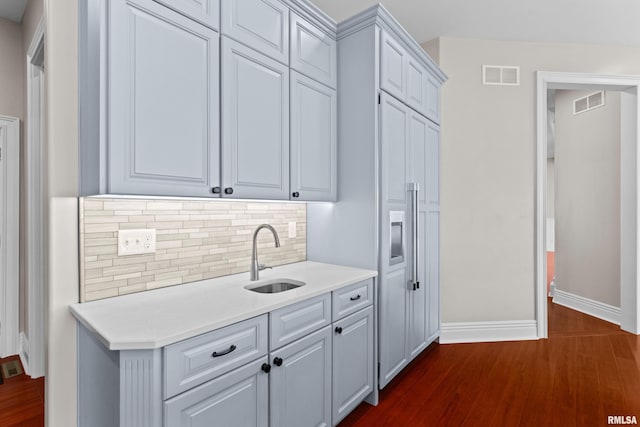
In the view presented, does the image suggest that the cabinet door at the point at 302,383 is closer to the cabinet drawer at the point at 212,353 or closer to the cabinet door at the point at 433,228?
the cabinet drawer at the point at 212,353

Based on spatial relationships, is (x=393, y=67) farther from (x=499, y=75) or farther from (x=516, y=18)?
(x=499, y=75)

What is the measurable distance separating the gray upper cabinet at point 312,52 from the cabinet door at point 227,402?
166 centimetres

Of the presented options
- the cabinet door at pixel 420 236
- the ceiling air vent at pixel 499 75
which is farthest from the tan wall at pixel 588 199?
the cabinet door at pixel 420 236

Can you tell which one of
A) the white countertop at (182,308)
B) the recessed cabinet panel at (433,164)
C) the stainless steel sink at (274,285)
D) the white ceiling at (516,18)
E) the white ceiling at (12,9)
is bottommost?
the stainless steel sink at (274,285)

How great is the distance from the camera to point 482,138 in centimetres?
331

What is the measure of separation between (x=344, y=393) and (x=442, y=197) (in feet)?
6.73

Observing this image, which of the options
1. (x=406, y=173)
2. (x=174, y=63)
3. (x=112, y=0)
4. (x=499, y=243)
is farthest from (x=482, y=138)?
(x=112, y=0)

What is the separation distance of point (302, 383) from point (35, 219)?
2.05 meters

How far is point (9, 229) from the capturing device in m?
2.58

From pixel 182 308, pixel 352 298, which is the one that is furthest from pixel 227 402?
pixel 352 298

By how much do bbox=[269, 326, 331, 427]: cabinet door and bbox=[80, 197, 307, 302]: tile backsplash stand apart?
2.30 ft

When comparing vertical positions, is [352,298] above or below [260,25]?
below

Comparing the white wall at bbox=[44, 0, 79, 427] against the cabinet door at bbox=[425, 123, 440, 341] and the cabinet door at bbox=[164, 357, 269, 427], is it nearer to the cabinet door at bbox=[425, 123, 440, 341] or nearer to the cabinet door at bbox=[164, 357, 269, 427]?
the cabinet door at bbox=[164, 357, 269, 427]

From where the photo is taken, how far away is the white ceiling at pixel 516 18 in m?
2.75
